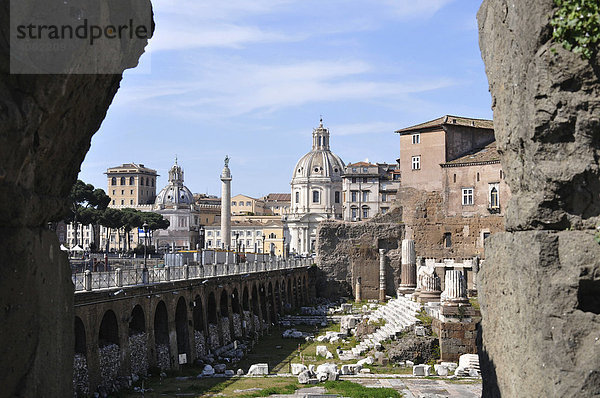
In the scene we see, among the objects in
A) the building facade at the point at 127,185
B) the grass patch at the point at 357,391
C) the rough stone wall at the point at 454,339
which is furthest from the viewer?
the building facade at the point at 127,185

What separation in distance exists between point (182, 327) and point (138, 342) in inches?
184

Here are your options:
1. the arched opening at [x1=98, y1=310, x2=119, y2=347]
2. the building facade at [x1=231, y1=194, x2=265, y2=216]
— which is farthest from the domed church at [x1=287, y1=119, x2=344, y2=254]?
the arched opening at [x1=98, y1=310, x2=119, y2=347]

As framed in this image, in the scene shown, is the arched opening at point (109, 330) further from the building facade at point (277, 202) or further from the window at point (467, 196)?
the building facade at point (277, 202)

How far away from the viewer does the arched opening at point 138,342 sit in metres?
24.7

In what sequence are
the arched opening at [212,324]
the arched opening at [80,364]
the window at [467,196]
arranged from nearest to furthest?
the arched opening at [80,364], the arched opening at [212,324], the window at [467,196]

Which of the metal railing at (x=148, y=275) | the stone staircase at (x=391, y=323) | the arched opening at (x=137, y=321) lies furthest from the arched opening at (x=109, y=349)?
the stone staircase at (x=391, y=323)

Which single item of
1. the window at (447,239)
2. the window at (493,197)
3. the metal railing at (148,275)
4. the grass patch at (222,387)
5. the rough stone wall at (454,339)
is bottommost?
the grass patch at (222,387)

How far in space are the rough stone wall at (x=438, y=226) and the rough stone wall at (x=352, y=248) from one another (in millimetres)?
3518

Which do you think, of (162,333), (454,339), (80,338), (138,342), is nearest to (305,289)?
(162,333)

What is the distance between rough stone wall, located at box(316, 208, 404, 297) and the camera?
56781 millimetres

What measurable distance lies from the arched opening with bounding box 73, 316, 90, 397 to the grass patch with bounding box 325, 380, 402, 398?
19.1 feet

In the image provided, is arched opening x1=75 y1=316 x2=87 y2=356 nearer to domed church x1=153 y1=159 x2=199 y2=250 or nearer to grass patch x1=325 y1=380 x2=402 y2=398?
grass patch x1=325 y1=380 x2=402 y2=398

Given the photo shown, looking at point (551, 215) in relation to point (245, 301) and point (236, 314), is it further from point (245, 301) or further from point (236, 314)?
point (245, 301)

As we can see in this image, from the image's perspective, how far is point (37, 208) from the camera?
597 centimetres
